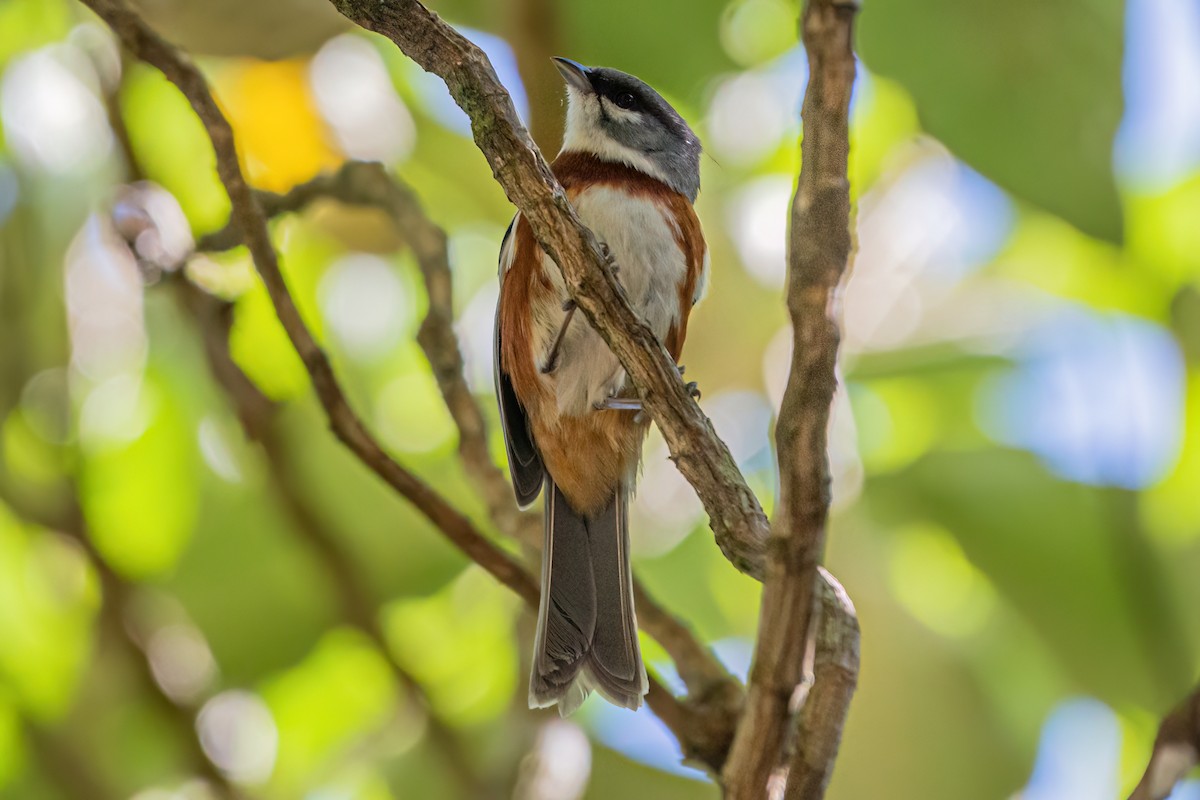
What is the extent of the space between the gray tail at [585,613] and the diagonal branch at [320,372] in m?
0.17

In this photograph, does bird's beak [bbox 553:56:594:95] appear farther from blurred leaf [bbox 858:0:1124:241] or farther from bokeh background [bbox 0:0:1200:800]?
blurred leaf [bbox 858:0:1124:241]

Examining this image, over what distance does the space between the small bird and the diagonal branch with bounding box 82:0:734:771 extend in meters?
0.33

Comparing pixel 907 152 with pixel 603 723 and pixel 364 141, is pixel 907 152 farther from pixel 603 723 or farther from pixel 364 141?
pixel 603 723

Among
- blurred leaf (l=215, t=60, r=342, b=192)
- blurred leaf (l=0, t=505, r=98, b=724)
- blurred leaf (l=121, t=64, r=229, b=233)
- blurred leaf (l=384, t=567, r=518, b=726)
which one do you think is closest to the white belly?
blurred leaf (l=384, t=567, r=518, b=726)

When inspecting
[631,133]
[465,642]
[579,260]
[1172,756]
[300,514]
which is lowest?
[465,642]

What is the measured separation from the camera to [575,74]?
9.09ft

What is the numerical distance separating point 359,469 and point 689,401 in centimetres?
146

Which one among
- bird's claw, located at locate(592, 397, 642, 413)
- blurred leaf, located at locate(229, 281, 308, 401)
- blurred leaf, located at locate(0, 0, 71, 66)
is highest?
blurred leaf, located at locate(0, 0, 71, 66)

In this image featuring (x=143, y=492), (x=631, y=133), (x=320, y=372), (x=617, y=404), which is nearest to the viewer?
(x=320, y=372)

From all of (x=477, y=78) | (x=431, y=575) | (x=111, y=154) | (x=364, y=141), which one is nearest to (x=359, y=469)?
(x=431, y=575)

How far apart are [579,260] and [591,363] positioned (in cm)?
115

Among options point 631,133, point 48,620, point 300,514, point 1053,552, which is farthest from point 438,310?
point 1053,552

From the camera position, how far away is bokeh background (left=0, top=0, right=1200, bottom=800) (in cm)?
233

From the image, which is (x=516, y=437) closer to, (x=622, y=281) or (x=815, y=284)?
(x=622, y=281)
